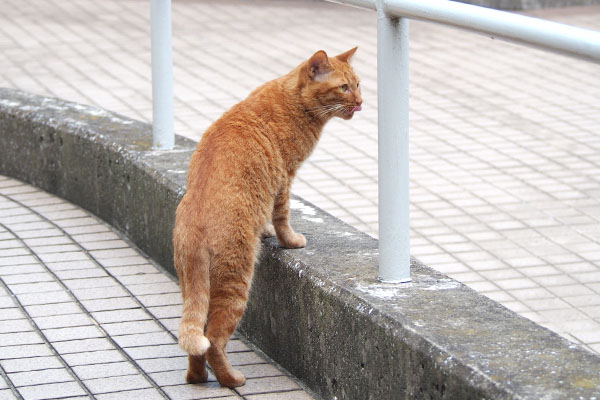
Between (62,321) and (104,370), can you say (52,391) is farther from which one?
(62,321)

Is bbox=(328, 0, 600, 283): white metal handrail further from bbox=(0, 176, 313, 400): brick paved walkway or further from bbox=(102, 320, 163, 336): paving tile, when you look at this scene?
bbox=(102, 320, 163, 336): paving tile

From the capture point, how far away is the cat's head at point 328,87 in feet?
11.3

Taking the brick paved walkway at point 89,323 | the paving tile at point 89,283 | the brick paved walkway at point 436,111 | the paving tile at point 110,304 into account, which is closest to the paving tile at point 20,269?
the brick paved walkway at point 89,323

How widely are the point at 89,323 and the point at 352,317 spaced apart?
1320 millimetres

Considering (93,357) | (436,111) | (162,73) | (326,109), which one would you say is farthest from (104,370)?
(436,111)

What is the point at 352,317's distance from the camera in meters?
2.91

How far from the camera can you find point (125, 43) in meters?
10.7

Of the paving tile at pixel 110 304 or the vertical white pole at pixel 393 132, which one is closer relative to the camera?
the vertical white pole at pixel 393 132

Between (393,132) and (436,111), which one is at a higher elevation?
(393,132)

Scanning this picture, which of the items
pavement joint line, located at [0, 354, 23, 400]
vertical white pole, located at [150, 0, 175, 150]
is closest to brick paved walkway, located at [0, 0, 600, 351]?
vertical white pole, located at [150, 0, 175, 150]

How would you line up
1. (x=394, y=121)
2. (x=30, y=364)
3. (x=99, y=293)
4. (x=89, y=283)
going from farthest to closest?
(x=89, y=283) < (x=99, y=293) < (x=30, y=364) < (x=394, y=121)

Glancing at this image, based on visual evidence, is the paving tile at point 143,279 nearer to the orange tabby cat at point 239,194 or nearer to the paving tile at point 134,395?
the orange tabby cat at point 239,194

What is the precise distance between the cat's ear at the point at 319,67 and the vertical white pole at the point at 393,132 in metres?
0.54

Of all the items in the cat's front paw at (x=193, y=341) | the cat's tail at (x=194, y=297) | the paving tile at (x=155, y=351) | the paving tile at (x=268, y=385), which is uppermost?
the cat's tail at (x=194, y=297)
